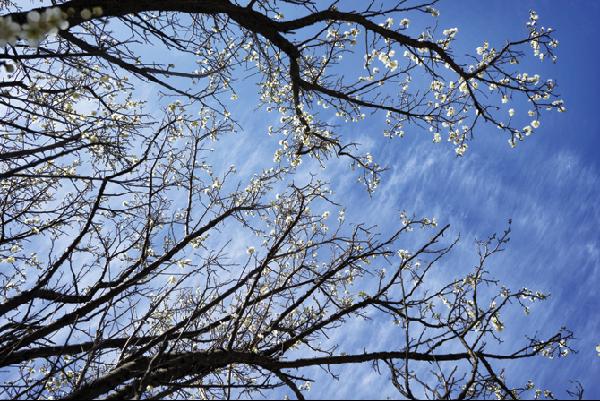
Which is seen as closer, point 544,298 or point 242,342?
point 242,342

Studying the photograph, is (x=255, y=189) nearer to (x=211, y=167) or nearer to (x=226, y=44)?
(x=211, y=167)

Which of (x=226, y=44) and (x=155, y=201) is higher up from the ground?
(x=226, y=44)

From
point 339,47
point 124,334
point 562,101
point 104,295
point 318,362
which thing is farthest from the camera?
point 339,47

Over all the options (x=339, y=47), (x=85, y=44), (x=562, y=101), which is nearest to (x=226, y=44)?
(x=339, y=47)

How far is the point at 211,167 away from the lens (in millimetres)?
8133

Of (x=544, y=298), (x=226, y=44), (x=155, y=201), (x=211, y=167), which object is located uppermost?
(x=226, y=44)

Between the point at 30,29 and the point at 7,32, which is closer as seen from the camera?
the point at 7,32

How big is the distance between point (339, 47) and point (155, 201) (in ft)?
14.3

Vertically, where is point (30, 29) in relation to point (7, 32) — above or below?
above

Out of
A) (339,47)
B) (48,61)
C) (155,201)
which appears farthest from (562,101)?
(48,61)

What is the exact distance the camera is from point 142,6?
4.75 m

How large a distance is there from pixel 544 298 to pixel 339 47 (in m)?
5.53

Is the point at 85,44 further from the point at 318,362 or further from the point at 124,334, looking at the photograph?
the point at 318,362

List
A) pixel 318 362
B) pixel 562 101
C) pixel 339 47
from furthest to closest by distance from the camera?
pixel 339 47
pixel 562 101
pixel 318 362
